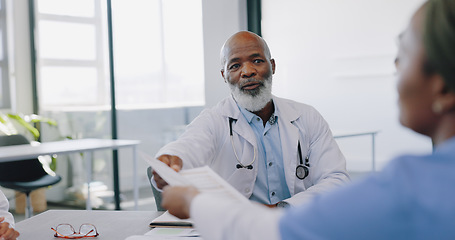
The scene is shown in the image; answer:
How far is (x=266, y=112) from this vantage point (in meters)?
2.27

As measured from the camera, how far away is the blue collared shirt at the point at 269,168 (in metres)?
2.08

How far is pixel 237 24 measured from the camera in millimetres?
4574

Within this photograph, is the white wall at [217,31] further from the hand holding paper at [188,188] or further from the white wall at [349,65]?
the hand holding paper at [188,188]

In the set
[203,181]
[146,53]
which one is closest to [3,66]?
[146,53]

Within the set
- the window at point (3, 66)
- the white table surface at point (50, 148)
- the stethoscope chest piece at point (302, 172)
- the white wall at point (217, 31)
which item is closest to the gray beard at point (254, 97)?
the stethoscope chest piece at point (302, 172)

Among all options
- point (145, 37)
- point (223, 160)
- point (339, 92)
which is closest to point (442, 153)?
point (223, 160)

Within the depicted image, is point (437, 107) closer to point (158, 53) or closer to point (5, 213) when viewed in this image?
point (5, 213)

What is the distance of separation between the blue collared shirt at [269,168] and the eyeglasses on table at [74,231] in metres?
0.80

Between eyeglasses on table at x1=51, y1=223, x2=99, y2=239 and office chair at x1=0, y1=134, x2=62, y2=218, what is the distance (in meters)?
2.56

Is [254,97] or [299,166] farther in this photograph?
[254,97]

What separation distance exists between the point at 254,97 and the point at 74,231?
3.37ft

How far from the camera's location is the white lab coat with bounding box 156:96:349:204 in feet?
6.68

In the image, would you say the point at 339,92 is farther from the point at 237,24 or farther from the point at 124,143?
the point at 124,143

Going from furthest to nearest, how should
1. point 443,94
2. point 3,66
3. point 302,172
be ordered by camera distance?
point 3,66
point 302,172
point 443,94
